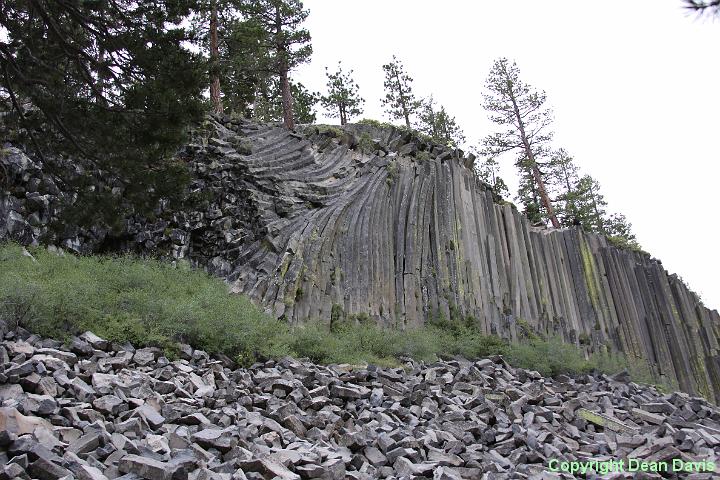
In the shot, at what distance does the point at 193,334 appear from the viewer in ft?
27.9

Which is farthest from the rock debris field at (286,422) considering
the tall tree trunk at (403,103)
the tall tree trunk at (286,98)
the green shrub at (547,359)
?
the tall tree trunk at (403,103)

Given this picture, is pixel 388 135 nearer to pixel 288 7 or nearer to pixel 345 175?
pixel 345 175

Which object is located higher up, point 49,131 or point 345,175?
point 345,175

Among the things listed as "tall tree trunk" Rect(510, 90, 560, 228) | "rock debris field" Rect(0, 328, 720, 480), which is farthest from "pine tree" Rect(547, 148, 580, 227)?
"rock debris field" Rect(0, 328, 720, 480)

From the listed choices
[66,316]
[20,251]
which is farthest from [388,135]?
[66,316]

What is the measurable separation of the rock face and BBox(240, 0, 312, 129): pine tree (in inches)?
115

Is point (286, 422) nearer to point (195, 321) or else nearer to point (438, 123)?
point (195, 321)

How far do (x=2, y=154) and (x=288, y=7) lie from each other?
1193 centimetres

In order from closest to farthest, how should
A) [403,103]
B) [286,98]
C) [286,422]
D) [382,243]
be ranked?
[286,422] < [382,243] < [286,98] < [403,103]

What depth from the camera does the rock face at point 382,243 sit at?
43.2 feet

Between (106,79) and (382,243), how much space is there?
8.45 metres

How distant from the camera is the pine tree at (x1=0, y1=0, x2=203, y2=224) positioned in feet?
22.5

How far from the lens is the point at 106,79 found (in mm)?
7152

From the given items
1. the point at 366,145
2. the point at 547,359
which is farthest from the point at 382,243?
the point at 547,359
